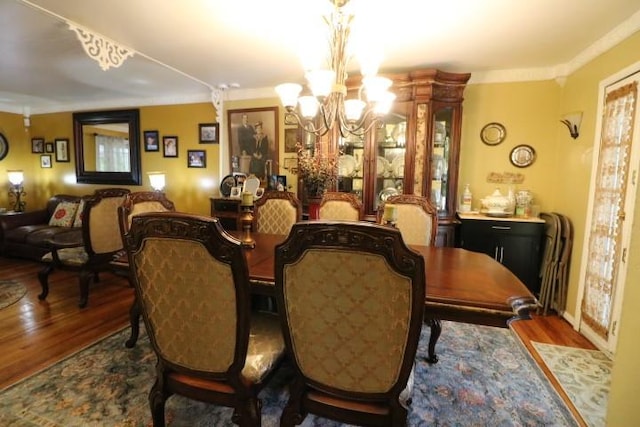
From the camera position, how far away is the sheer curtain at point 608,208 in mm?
2283

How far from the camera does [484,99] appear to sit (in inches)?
134

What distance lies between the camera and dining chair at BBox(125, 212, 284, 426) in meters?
1.11

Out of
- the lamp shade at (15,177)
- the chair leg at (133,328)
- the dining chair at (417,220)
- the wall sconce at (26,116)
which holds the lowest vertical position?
the chair leg at (133,328)

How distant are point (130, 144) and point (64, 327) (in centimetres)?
315

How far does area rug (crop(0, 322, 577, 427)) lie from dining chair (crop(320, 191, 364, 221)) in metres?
1.16

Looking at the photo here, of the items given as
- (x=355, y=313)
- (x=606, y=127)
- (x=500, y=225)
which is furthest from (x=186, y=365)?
(x=606, y=127)

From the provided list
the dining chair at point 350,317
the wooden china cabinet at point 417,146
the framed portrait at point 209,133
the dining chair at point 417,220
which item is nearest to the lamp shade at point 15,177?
the framed portrait at point 209,133

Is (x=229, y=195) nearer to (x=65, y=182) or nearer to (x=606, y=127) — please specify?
(x=65, y=182)

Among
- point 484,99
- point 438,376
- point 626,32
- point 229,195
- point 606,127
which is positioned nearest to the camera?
point 438,376

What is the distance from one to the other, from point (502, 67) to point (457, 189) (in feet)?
4.15

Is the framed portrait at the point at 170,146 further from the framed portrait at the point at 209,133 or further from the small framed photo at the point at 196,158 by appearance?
the framed portrait at the point at 209,133

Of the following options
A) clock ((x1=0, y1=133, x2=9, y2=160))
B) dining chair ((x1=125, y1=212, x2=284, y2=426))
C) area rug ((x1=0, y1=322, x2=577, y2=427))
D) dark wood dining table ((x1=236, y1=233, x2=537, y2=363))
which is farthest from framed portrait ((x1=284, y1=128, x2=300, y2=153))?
clock ((x1=0, y1=133, x2=9, y2=160))

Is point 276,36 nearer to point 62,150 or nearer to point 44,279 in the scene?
point 44,279

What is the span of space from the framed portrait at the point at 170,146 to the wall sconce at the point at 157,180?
0.39m
